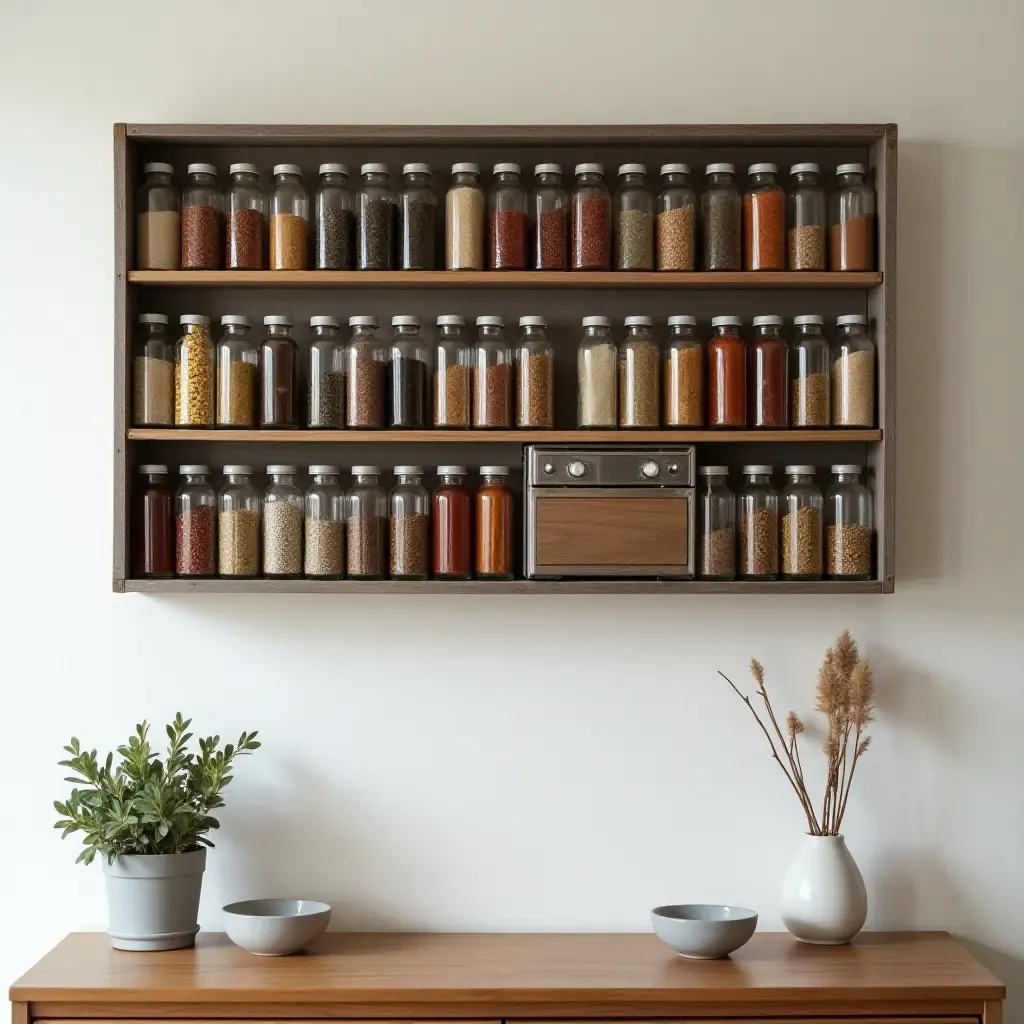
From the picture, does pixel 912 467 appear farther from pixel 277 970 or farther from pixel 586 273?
pixel 277 970

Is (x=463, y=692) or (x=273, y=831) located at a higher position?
(x=463, y=692)

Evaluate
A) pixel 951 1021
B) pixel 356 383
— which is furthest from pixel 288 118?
pixel 951 1021

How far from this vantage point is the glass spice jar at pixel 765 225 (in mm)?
2342

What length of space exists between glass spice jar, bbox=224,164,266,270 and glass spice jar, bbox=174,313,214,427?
0.13 metres

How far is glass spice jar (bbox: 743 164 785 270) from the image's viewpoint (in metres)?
2.34

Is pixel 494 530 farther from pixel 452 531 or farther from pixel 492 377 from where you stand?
pixel 492 377

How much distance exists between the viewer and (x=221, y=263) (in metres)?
2.38

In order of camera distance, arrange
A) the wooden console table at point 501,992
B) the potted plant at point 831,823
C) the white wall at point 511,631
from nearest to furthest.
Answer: the wooden console table at point 501,992 → the potted plant at point 831,823 → the white wall at point 511,631

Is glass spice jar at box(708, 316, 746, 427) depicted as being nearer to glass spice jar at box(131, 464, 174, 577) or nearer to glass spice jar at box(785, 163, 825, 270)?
glass spice jar at box(785, 163, 825, 270)

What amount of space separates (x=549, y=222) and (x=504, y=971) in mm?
1301

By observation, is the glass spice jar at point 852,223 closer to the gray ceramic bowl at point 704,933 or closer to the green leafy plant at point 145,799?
the gray ceramic bowl at point 704,933

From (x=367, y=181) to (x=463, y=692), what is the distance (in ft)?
3.17

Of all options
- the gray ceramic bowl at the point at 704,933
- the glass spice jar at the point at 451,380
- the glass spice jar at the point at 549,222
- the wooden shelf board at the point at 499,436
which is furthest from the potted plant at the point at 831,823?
the glass spice jar at the point at 549,222

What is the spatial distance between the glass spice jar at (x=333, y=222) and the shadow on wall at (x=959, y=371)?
1.05 meters
